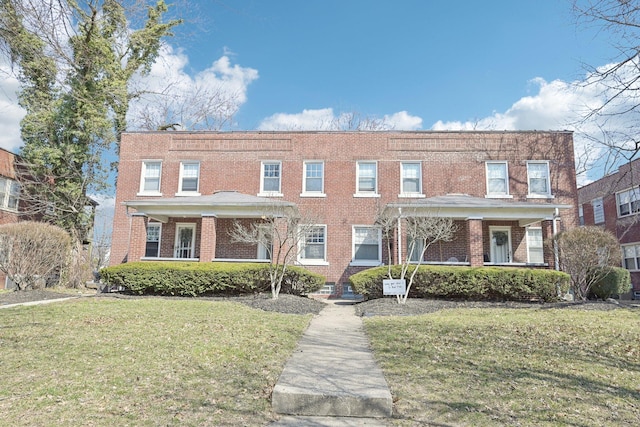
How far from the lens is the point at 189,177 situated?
1916 centimetres

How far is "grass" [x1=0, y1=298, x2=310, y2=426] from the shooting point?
3.87 m

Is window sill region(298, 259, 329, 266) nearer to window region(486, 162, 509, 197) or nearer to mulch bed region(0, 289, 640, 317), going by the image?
mulch bed region(0, 289, 640, 317)

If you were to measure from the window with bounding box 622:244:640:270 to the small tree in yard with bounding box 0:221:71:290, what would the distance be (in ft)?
92.8

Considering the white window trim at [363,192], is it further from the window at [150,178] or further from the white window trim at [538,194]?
the window at [150,178]

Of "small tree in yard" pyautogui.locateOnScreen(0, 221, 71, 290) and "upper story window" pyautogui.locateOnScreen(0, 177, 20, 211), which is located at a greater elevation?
"upper story window" pyautogui.locateOnScreen(0, 177, 20, 211)

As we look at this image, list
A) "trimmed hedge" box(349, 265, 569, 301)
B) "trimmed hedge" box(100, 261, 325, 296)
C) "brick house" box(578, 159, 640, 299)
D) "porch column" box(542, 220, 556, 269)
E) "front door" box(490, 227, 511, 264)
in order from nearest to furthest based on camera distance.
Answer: "trimmed hedge" box(349, 265, 569, 301), "trimmed hedge" box(100, 261, 325, 296), "porch column" box(542, 220, 556, 269), "front door" box(490, 227, 511, 264), "brick house" box(578, 159, 640, 299)

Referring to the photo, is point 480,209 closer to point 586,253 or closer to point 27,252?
point 586,253

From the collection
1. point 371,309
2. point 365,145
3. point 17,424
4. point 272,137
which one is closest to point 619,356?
point 371,309

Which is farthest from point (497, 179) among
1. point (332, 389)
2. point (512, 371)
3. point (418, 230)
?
point (332, 389)

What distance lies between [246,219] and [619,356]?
14171 millimetres

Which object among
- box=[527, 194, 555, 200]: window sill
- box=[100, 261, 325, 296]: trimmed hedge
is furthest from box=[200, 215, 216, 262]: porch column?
box=[527, 194, 555, 200]: window sill

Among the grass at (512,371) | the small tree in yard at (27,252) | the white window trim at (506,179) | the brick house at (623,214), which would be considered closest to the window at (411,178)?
the white window trim at (506,179)

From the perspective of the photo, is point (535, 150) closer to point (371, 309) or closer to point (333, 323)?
point (371, 309)

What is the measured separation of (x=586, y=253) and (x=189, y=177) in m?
15.8
